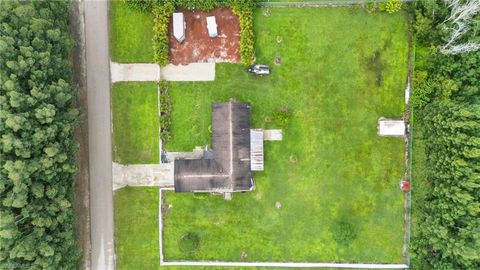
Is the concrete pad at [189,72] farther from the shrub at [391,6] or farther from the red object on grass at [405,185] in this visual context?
the red object on grass at [405,185]

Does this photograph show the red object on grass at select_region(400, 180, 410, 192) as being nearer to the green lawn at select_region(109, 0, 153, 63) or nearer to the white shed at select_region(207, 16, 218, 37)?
the white shed at select_region(207, 16, 218, 37)

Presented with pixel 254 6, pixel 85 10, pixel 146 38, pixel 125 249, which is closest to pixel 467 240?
pixel 254 6

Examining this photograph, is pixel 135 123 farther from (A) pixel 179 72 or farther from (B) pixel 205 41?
(B) pixel 205 41

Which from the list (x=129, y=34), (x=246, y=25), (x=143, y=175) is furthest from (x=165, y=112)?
(x=246, y=25)

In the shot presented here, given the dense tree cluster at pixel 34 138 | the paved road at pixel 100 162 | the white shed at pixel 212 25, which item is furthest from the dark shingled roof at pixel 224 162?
the dense tree cluster at pixel 34 138

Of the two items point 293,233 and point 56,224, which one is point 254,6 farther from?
point 56,224

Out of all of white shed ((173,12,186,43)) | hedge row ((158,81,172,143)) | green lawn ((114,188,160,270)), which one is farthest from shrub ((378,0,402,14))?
green lawn ((114,188,160,270))
